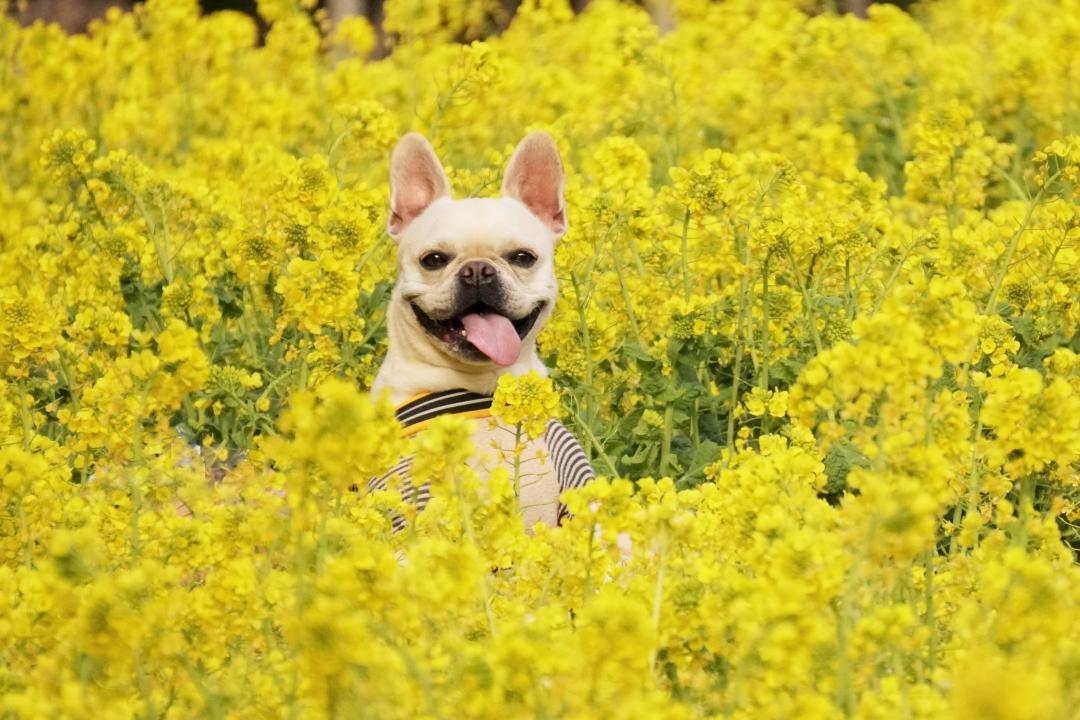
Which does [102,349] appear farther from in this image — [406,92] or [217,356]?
[406,92]

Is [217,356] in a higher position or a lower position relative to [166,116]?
higher

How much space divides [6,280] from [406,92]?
4.93 metres

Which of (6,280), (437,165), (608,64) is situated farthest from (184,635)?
(608,64)

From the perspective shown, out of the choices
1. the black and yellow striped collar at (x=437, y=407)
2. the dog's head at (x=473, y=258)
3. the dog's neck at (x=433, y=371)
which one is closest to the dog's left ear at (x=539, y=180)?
the dog's head at (x=473, y=258)

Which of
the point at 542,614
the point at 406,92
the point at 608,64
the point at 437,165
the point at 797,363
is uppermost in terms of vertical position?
the point at 542,614

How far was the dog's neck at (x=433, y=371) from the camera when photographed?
531 cm

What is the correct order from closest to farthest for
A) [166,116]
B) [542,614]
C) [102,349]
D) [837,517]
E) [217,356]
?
[542,614]
[837,517]
[102,349]
[217,356]
[166,116]

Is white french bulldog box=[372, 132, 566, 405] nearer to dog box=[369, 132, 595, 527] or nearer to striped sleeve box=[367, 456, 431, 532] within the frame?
dog box=[369, 132, 595, 527]

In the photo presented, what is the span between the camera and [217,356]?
6.45 m

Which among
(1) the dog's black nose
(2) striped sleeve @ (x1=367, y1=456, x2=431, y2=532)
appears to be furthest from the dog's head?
(2) striped sleeve @ (x1=367, y1=456, x2=431, y2=532)

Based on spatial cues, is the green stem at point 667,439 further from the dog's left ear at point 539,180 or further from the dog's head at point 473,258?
the dog's left ear at point 539,180

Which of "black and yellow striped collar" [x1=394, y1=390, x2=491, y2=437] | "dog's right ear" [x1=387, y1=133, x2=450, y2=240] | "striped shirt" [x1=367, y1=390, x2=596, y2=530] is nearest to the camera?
"striped shirt" [x1=367, y1=390, x2=596, y2=530]

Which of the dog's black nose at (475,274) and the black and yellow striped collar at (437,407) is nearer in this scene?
the black and yellow striped collar at (437,407)

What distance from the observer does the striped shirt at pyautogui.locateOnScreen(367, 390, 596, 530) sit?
15.7ft
